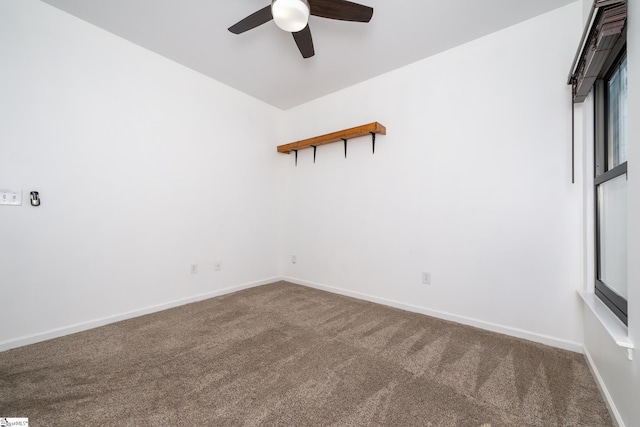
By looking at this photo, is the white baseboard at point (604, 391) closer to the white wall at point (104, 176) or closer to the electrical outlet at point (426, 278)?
the electrical outlet at point (426, 278)

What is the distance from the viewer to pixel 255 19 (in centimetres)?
193

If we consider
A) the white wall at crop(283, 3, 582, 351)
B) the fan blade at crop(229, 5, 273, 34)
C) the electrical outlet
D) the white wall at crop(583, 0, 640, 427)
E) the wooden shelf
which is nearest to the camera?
the white wall at crop(583, 0, 640, 427)

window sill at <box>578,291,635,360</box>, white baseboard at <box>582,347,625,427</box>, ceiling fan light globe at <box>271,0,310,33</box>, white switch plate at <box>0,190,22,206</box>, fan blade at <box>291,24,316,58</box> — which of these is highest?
fan blade at <box>291,24,316,58</box>

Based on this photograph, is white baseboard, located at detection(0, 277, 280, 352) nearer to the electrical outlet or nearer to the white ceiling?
the electrical outlet

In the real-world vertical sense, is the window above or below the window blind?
below

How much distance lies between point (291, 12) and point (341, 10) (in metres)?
0.38

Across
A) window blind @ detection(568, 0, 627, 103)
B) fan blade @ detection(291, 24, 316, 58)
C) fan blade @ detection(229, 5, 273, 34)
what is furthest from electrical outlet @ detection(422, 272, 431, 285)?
fan blade @ detection(229, 5, 273, 34)

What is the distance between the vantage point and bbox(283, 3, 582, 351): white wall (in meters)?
2.11

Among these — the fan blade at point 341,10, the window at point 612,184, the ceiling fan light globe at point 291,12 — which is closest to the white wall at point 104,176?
the ceiling fan light globe at point 291,12

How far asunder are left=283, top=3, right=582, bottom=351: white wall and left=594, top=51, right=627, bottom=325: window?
0.61 ft

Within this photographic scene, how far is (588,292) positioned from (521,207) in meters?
0.75

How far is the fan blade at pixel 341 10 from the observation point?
176 centimetres

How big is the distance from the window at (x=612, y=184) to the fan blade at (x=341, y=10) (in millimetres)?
1529

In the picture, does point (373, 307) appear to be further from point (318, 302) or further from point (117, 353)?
point (117, 353)
